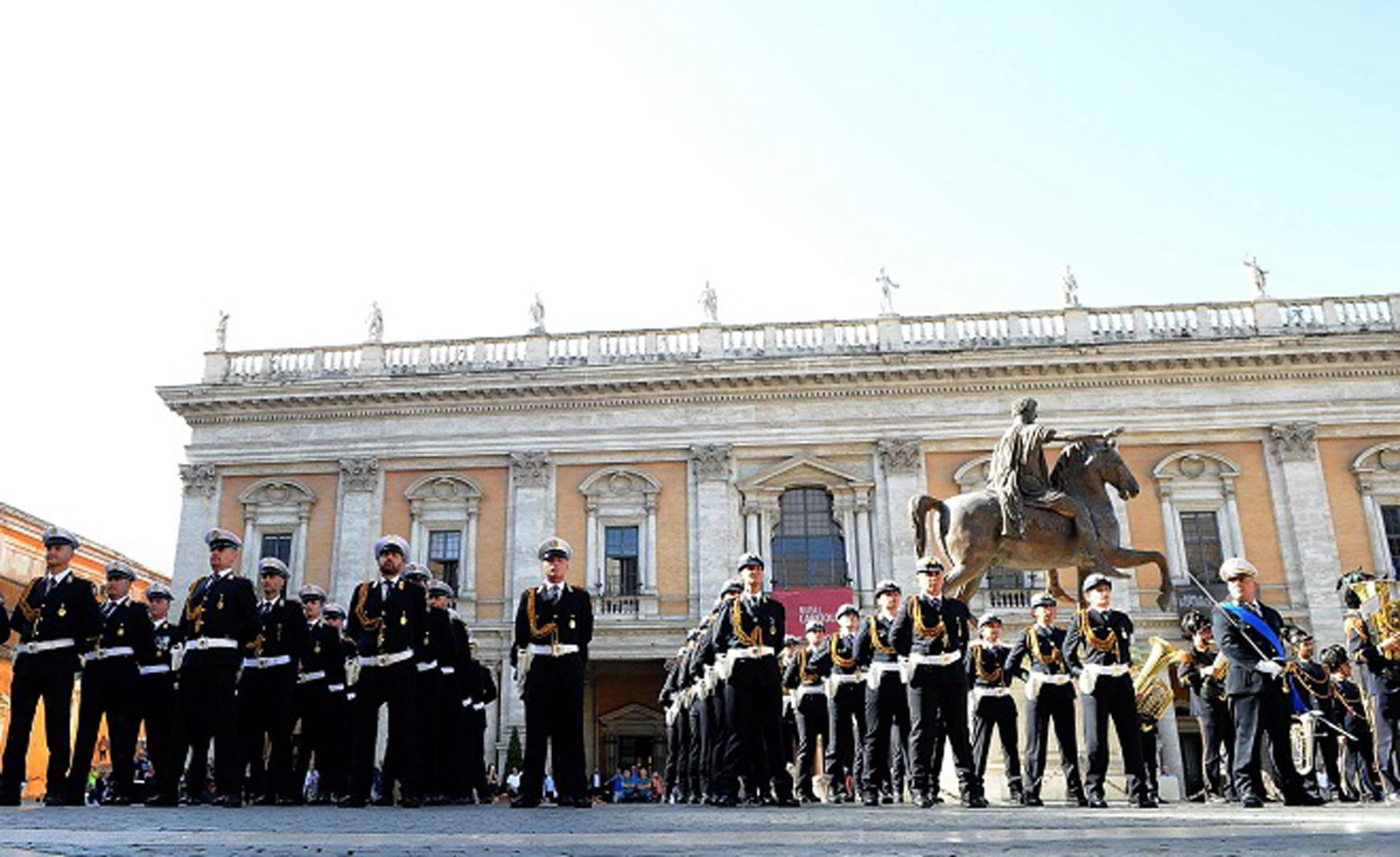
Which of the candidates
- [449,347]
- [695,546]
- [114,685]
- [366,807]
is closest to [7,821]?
[366,807]

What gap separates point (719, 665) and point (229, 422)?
78.5 feet

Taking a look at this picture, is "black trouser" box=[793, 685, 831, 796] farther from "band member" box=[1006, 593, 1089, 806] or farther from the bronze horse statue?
"band member" box=[1006, 593, 1089, 806]

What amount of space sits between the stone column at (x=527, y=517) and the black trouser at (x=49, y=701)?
19.2 metres

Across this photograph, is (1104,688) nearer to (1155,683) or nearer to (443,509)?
(1155,683)

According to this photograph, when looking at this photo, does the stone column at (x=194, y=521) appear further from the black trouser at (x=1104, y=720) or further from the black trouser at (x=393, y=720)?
the black trouser at (x=1104, y=720)

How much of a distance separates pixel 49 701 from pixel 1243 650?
910 cm

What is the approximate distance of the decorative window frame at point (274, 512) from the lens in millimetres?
29875

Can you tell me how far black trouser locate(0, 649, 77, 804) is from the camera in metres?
9.17

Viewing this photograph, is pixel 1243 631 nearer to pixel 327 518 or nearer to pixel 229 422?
pixel 327 518

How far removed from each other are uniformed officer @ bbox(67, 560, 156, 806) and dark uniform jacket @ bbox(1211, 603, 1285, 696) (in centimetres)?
861

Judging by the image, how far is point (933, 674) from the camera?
9.91 metres

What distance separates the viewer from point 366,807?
28.8ft

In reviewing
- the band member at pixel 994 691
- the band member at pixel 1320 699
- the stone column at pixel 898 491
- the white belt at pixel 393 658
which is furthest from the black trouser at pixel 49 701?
the stone column at pixel 898 491

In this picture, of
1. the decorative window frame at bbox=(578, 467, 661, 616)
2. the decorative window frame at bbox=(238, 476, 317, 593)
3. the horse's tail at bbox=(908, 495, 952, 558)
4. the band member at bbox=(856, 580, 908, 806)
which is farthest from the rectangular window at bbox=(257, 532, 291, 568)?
the band member at bbox=(856, 580, 908, 806)
